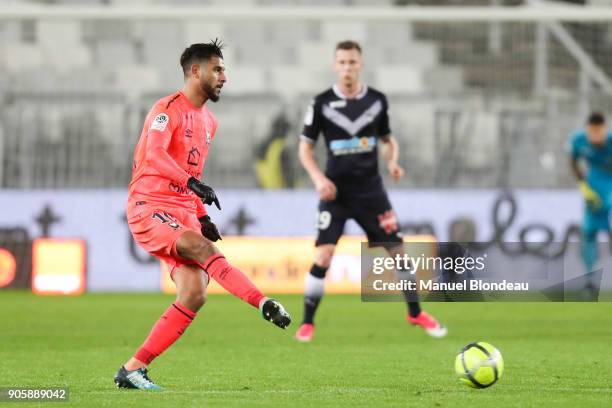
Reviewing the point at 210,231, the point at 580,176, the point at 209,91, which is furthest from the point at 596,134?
the point at 209,91

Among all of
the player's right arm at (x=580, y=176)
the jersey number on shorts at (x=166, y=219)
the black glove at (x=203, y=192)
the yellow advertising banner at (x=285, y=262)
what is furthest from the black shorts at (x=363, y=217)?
the yellow advertising banner at (x=285, y=262)

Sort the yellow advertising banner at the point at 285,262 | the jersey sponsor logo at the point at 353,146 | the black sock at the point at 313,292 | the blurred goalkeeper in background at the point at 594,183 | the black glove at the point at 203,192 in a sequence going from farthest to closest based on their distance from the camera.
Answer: the yellow advertising banner at the point at 285,262 → the blurred goalkeeper in background at the point at 594,183 → the jersey sponsor logo at the point at 353,146 → the black sock at the point at 313,292 → the black glove at the point at 203,192

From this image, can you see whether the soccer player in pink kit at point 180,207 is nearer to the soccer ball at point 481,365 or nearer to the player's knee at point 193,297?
the player's knee at point 193,297

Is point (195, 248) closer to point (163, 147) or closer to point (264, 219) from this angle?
point (163, 147)

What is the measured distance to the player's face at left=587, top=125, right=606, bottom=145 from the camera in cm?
1350

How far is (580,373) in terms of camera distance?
7016 millimetres

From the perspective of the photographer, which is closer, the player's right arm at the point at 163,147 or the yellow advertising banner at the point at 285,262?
the player's right arm at the point at 163,147

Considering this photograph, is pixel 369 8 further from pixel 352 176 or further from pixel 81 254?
pixel 352 176

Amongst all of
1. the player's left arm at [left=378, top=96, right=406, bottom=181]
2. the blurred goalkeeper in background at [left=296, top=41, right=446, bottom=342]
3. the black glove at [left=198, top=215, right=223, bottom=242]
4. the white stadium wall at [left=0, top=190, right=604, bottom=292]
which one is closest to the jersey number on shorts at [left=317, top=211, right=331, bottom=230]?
the blurred goalkeeper in background at [left=296, top=41, right=446, bottom=342]

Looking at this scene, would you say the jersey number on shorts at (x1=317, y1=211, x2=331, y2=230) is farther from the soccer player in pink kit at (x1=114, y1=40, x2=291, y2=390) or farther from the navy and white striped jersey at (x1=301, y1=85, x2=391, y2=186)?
the soccer player in pink kit at (x1=114, y1=40, x2=291, y2=390)

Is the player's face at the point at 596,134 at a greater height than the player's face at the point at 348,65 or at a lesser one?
lesser

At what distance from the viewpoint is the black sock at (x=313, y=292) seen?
950 centimetres

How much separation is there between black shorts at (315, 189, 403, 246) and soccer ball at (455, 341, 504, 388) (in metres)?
3.48

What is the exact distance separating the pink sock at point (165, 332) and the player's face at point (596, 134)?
27.5 feet
